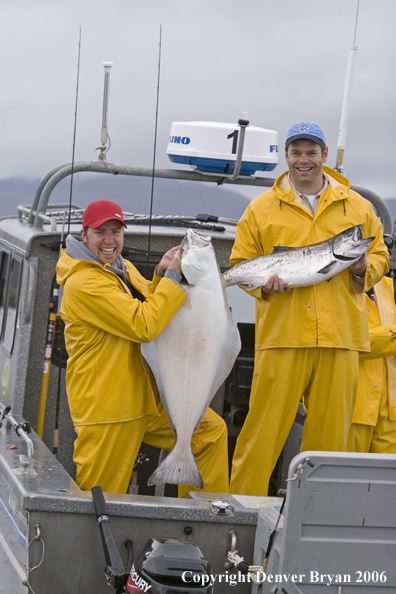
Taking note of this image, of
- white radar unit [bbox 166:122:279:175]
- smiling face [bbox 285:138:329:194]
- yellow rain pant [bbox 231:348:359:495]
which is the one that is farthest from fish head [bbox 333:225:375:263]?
white radar unit [bbox 166:122:279:175]

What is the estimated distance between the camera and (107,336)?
3.94 m

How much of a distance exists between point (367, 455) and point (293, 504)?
0.36m

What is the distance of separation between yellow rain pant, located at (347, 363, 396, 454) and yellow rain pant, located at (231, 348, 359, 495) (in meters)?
0.38

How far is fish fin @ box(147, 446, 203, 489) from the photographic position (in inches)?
147

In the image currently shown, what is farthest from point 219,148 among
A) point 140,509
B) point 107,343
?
point 140,509

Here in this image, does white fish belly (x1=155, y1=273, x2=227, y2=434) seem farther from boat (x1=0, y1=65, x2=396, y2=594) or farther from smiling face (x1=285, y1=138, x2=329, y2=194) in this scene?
smiling face (x1=285, y1=138, x2=329, y2=194)

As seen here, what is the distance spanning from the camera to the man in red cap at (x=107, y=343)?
149 inches

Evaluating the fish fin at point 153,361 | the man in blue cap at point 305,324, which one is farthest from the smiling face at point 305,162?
the fish fin at point 153,361

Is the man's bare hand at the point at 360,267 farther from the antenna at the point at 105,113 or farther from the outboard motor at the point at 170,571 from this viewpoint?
the antenna at the point at 105,113

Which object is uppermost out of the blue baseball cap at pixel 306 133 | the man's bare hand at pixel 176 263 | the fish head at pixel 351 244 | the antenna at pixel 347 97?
the antenna at pixel 347 97

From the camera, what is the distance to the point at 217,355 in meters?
3.93

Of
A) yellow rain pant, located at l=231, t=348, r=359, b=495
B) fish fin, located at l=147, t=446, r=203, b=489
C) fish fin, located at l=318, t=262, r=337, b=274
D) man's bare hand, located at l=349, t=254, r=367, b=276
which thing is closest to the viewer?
fish fin, located at l=147, t=446, r=203, b=489

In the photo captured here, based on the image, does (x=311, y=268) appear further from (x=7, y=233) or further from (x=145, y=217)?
(x=7, y=233)

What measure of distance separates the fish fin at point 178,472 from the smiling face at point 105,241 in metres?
1.18
